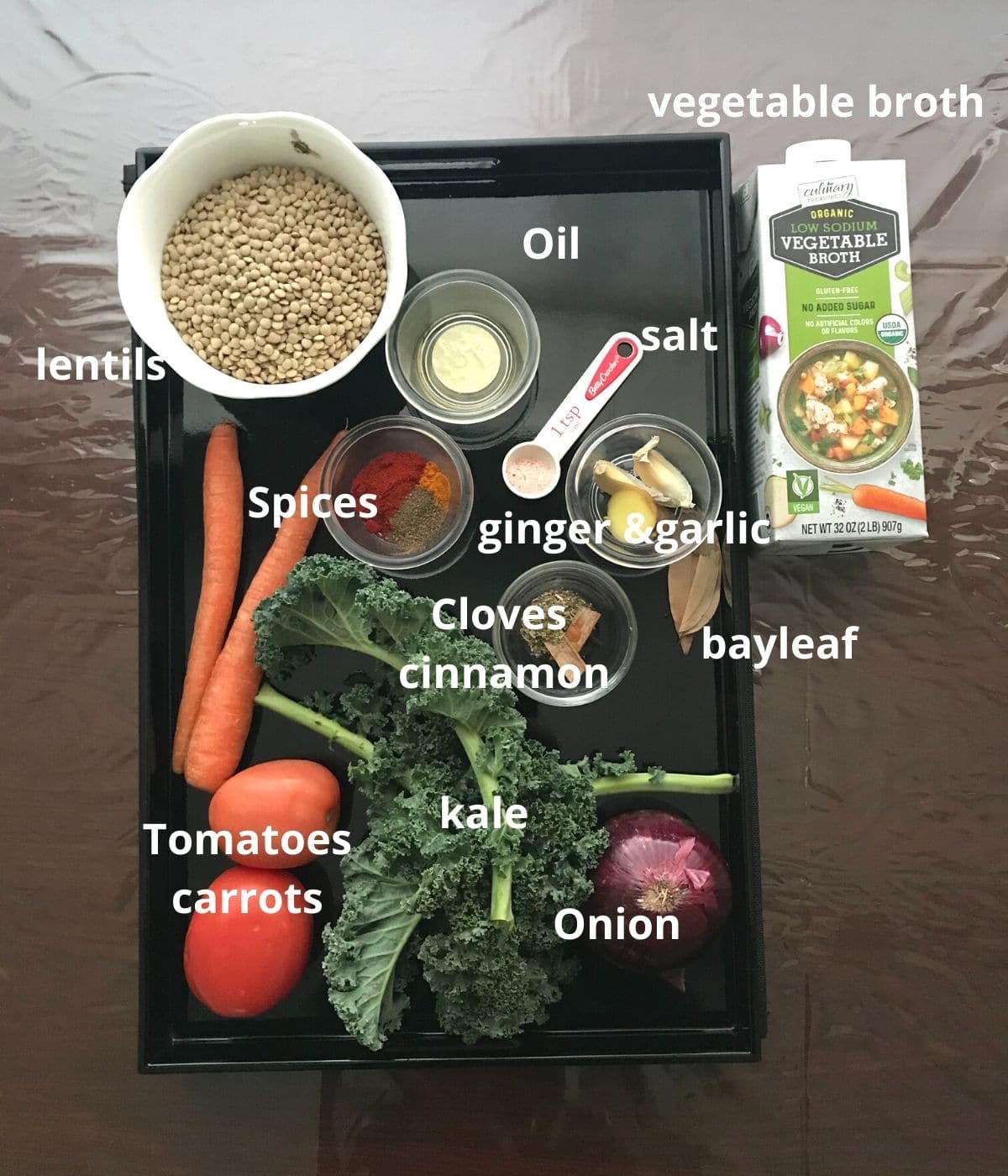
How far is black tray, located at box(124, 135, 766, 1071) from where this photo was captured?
1.16 meters

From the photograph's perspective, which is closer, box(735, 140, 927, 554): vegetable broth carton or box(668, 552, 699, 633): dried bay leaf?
box(735, 140, 927, 554): vegetable broth carton

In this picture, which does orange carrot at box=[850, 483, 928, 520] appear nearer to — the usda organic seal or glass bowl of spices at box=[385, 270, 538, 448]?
the usda organic seal

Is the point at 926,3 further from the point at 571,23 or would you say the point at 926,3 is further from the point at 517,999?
the point at 517,999

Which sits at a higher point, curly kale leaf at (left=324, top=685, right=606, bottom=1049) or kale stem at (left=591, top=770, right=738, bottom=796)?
kale stem at (left=591, top=770, right=738, bottom=796)

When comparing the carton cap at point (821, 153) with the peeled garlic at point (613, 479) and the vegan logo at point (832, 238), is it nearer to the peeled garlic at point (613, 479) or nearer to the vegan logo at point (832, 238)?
the vegan logo at point (832, 238)

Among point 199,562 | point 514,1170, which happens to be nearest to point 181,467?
point 199,562

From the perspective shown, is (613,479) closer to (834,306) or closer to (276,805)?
(834,306)

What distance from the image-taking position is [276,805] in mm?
1124

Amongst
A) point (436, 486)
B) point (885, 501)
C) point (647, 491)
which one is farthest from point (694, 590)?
point (436, 486)

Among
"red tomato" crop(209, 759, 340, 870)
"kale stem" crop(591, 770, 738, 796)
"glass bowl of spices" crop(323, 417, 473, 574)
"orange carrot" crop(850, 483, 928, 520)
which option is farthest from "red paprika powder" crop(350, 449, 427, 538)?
"orange carrot" crop(850, 483, 928, 520)

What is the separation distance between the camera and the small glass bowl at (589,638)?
120cm

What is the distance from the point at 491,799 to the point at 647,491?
454 millimetres

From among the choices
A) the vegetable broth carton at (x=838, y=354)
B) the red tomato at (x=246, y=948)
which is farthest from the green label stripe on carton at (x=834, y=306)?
the red tomato at (x=246, y=948)

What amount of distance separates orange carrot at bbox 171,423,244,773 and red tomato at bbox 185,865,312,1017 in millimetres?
205
